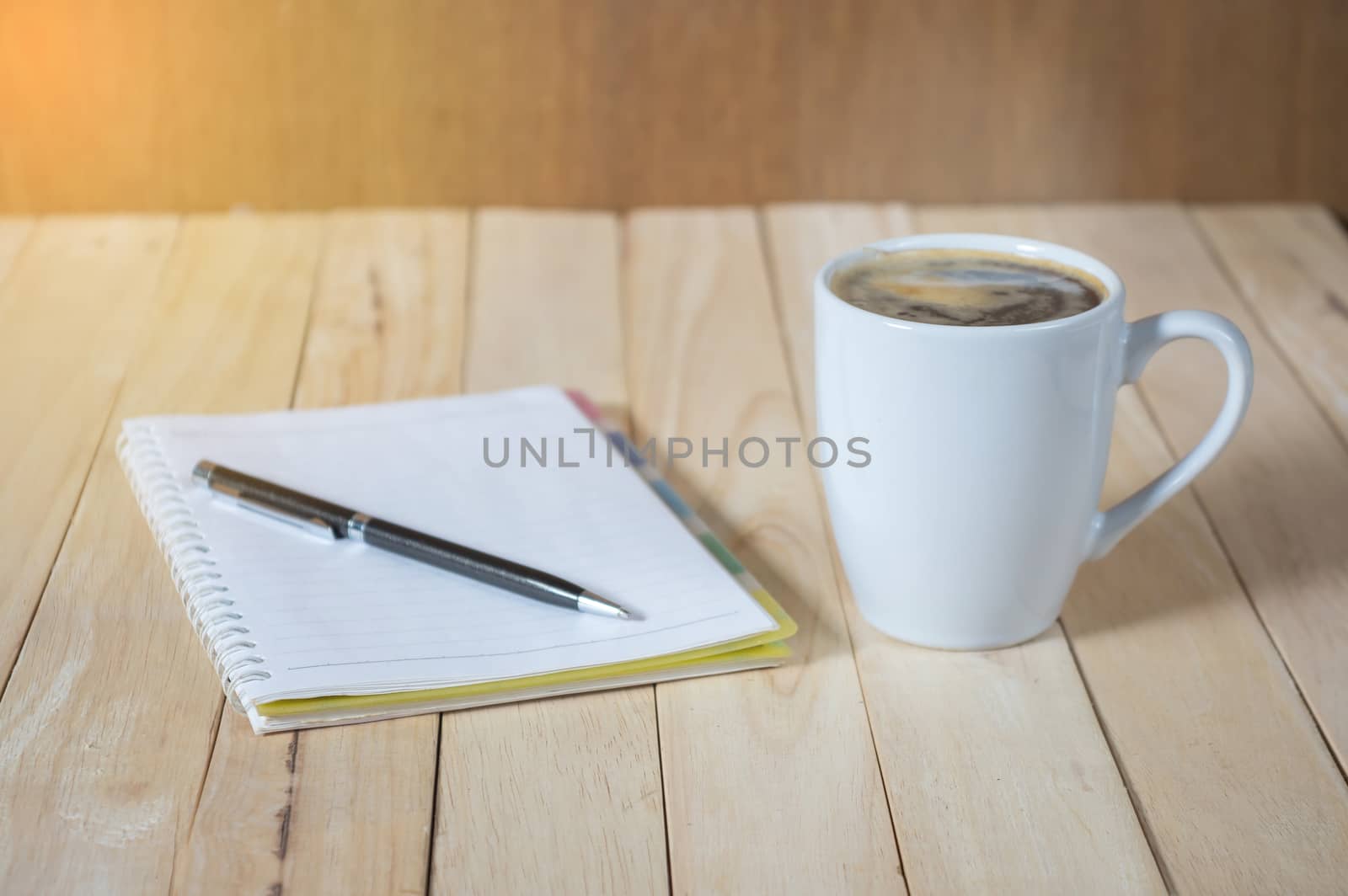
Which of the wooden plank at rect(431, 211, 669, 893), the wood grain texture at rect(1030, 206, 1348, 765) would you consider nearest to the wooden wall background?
the wood grain texture at rect(1030, 206, 1348, 765)

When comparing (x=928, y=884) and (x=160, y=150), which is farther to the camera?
(x=160, y=150)

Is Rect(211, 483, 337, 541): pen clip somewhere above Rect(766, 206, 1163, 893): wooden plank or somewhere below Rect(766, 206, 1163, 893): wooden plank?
above

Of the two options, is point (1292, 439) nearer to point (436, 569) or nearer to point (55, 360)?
point (436, 569)

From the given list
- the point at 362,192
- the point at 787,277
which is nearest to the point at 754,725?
the point at 787,277

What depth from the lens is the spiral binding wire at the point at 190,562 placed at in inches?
21.3

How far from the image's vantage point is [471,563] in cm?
60

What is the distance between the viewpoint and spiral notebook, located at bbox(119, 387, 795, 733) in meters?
0.54

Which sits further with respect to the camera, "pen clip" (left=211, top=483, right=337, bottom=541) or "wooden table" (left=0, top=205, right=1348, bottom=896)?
"pen clip" (left=211, top=483, right=337, bottom=541)

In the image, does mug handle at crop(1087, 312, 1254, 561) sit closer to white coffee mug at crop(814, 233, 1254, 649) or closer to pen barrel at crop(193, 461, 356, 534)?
white coffee mug at crop(814, 233, 1254, 649)

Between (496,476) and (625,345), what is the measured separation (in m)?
0.25

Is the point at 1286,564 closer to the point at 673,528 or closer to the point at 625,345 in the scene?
the point at 673,528

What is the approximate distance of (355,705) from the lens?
532 millimetres

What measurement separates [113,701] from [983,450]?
0.38m

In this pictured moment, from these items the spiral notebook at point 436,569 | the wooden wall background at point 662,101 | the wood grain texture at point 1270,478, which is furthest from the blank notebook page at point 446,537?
the wooden wall background at point 662,101
